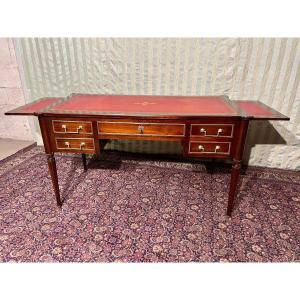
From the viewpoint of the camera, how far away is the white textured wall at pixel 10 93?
3227 mm

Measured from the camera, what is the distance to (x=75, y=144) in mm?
1944

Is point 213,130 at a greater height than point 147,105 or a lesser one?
lesser

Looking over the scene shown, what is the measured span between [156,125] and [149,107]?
24 cm

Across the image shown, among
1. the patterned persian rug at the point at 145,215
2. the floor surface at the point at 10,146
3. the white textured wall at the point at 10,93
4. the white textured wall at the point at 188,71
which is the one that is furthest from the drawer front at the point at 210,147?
the white textured wall at the point at 10,93

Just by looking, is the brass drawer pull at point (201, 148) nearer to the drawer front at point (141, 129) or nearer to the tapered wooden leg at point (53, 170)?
the drawer front at point (141, 129)

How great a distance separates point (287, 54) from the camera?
7.99 feet

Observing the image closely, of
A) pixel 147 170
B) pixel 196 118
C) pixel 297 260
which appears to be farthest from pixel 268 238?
pixel 147 170

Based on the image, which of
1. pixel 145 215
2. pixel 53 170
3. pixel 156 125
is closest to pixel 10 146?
pixel 53 170

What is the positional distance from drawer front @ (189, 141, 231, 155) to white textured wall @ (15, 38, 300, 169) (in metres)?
1.16

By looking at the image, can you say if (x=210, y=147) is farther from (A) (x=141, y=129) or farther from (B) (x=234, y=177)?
(A) (x=141, y=129)

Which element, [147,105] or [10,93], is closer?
[147,105]

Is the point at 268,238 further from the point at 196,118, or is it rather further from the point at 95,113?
the point at 95,113

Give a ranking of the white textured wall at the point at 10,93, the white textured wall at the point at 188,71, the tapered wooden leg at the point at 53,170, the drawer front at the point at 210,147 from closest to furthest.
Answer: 1. the drawer front at the point at 210,147
2. the tapered wooden leg at the point at 53,170
3. the white textured wall at the point at 188,71
4. the white textured wall at the point at 10,93

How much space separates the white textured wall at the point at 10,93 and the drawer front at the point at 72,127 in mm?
2009
